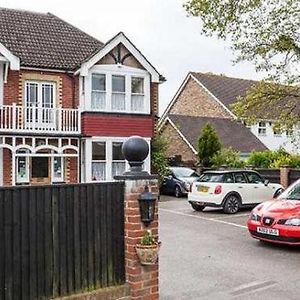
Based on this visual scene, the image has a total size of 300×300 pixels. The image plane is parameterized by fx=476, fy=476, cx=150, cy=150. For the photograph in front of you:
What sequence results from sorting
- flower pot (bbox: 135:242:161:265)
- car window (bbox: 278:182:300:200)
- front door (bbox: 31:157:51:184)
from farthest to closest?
front door (bbox: 31:157:51:184) → car window (bbox: 278:182:300:200) → flower pot (bbox: 135:242:161:265)

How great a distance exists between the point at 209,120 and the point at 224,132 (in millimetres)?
1846

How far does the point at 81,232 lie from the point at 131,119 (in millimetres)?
16642

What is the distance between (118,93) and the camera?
71.4 feet

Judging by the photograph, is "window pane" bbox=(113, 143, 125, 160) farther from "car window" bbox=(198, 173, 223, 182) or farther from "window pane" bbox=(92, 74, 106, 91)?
"car window" bbox=(198, 173, 223, 182)

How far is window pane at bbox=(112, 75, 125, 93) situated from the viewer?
71.4 feet

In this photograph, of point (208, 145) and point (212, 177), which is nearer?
point (212, 177)

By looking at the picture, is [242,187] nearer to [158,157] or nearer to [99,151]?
[158,157]

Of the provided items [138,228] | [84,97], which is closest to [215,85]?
[84,97]

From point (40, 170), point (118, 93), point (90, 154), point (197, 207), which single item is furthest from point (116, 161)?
point (197, 207)

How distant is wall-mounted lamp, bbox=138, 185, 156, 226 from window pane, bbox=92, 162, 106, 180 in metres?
16.0

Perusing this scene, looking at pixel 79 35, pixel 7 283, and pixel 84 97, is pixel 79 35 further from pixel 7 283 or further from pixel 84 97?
pixel 7 283

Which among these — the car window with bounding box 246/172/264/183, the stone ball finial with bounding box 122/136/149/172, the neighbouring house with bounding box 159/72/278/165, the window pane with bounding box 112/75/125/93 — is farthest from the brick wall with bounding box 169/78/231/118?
the stone ball finial with bounding box 122/136/149/172

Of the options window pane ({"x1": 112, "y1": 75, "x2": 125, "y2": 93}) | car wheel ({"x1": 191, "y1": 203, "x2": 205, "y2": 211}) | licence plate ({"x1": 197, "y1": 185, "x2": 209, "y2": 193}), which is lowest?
car wheel ({"x1": 191, "y1": 203, "x2": 205, "y2": 211})

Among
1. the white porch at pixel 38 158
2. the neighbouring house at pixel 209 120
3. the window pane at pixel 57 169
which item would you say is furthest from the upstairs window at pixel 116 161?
the neighbouring house at pixel 209 120
